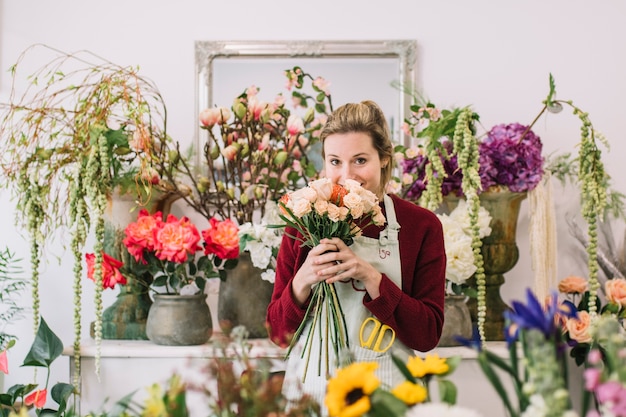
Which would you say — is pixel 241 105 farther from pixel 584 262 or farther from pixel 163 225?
pixel 584 262

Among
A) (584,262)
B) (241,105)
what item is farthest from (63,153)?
(584,262)

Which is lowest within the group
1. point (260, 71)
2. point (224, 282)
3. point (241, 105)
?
point (224, 282)

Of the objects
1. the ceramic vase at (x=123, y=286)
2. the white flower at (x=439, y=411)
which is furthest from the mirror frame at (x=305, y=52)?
the white flower at (x=439, y=411)

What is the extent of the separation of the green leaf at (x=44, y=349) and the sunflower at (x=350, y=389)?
138 centimetres

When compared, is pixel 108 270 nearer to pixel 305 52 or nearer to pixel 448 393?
pixel 305 52

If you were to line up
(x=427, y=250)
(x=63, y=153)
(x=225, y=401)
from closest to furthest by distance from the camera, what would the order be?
(x=225, y=401) < (x=427, y=250) < (x=63, y=153)

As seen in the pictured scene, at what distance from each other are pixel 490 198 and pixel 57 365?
5.56 ft

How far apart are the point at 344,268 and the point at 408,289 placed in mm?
261

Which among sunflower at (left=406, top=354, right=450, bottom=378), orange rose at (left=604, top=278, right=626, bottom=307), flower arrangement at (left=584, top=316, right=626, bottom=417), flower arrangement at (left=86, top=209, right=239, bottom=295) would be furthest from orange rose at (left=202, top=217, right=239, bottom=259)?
flower arrangement at (left=584, top=316, right=626, bottom=417)

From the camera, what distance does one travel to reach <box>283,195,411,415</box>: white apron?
169cm

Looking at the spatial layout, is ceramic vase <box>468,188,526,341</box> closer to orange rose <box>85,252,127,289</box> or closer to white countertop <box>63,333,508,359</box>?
white countertop <box>63,333,508,359</box>

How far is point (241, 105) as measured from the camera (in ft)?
7.82

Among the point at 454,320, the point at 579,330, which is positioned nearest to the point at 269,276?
the point at 454,320

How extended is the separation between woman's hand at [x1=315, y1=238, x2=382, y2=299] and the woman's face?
0.18m
